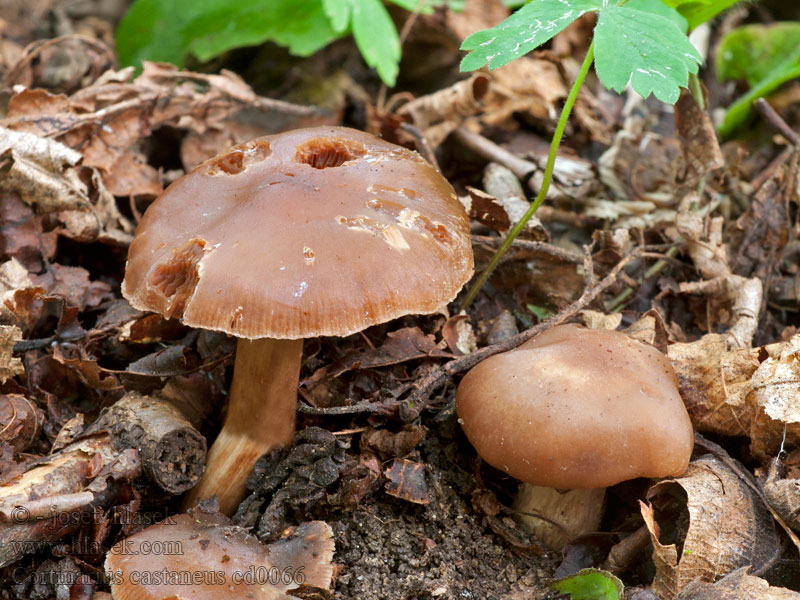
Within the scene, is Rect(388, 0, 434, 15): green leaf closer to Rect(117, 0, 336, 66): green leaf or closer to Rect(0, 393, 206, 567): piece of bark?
Rect(117, 0, 336, 66): green leaf

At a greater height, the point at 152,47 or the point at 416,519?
the point at 152,47

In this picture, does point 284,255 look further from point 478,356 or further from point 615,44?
point 615,44

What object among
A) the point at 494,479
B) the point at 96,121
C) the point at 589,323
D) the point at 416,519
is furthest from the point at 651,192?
the point at 96,121

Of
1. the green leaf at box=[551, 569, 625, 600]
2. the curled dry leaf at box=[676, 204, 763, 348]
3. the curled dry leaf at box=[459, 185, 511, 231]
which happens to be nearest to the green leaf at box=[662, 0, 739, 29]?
the curled dry leaf at box=[676, 204, 763, 348]

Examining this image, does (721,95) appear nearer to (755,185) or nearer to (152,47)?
(755,185)

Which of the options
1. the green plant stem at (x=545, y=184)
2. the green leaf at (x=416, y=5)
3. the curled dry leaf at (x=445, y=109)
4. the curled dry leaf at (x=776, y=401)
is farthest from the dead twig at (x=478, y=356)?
the green leaf at (x=416, y=5)

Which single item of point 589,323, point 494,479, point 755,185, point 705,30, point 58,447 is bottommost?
point 494,479

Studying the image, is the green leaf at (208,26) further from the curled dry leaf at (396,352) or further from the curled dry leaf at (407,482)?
the curled dry leaf at (407,482)
